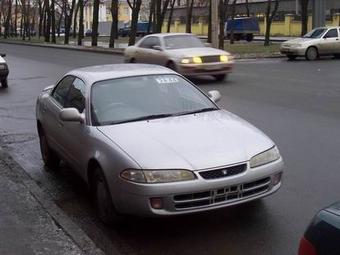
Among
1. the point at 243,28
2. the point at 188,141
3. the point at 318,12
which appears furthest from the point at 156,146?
the point at 243,28

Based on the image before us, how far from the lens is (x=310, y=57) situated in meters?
29.4

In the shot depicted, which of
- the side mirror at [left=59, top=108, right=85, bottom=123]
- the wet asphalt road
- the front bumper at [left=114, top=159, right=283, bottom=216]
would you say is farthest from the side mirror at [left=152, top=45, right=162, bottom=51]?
the front bumper at [left=114, top=159, right=283, bottom=216]

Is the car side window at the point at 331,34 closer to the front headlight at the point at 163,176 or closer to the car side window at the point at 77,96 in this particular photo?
the car side window at the point at 77,96

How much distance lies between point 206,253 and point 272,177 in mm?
976

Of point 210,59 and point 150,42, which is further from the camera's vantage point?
point 150,42

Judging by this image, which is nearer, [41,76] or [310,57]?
[41,76]

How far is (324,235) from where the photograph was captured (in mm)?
2549

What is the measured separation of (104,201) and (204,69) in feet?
42.2

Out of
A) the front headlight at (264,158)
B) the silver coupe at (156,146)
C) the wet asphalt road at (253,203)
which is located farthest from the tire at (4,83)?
the front headlight at (264,158)

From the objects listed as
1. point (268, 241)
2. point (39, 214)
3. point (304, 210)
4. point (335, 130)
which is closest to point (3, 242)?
point (39, 214)

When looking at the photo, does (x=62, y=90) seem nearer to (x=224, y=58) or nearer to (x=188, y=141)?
(x=188, y=141)

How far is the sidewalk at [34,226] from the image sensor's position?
4855mm

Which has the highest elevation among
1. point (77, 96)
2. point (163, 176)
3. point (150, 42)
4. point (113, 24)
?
point (113, 24)

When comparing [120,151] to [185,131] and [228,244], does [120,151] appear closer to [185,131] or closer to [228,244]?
[185,131]
